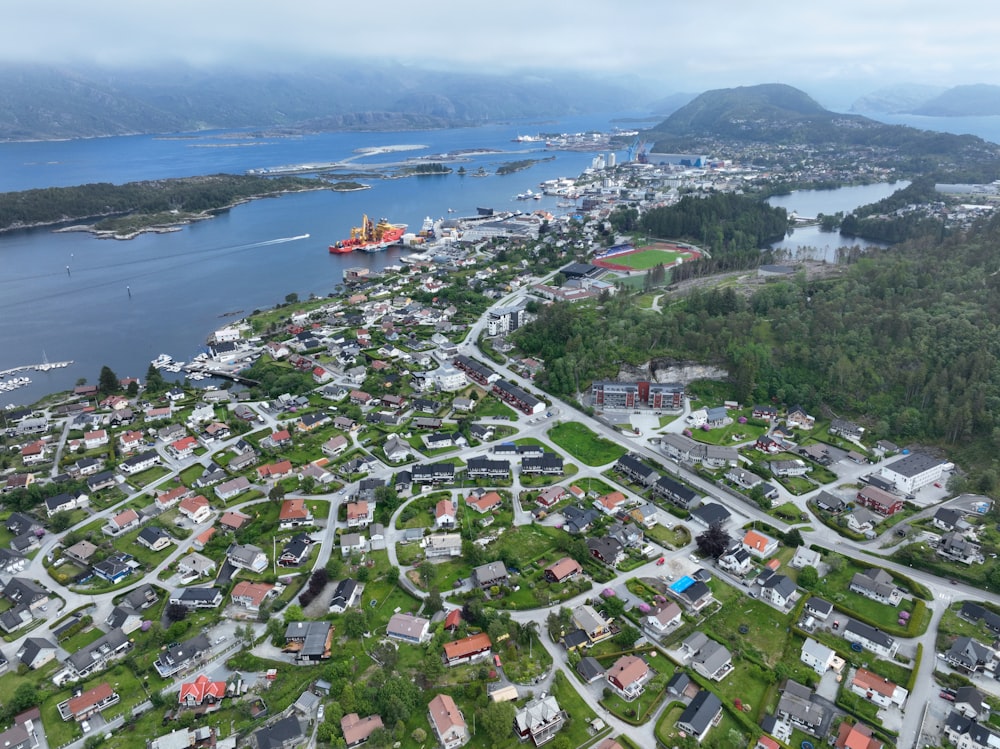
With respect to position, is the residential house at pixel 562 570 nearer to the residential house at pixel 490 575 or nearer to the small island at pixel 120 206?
the residential house at pixel 490 575

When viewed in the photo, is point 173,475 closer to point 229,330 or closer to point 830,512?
point 229,330

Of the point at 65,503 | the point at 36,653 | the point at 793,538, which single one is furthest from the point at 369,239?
the point at 793,538

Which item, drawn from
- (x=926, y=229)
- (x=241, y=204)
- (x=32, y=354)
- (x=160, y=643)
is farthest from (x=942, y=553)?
(x=241, y=204)

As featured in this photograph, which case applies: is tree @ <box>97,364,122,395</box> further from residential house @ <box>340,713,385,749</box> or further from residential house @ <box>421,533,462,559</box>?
residential house @ <box>340,713,385,749</box>

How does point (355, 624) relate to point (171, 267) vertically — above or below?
below

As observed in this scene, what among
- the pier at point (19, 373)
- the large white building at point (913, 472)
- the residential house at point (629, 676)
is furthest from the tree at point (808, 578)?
the pier at point (19, 373)

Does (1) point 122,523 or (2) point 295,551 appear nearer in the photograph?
(2) point 295,551

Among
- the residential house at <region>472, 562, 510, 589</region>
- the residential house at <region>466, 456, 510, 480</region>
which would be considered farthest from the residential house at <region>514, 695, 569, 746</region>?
the residential house at <region>466, 456, 510, 480</region>

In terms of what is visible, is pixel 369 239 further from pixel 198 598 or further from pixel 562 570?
pixel 562 570
